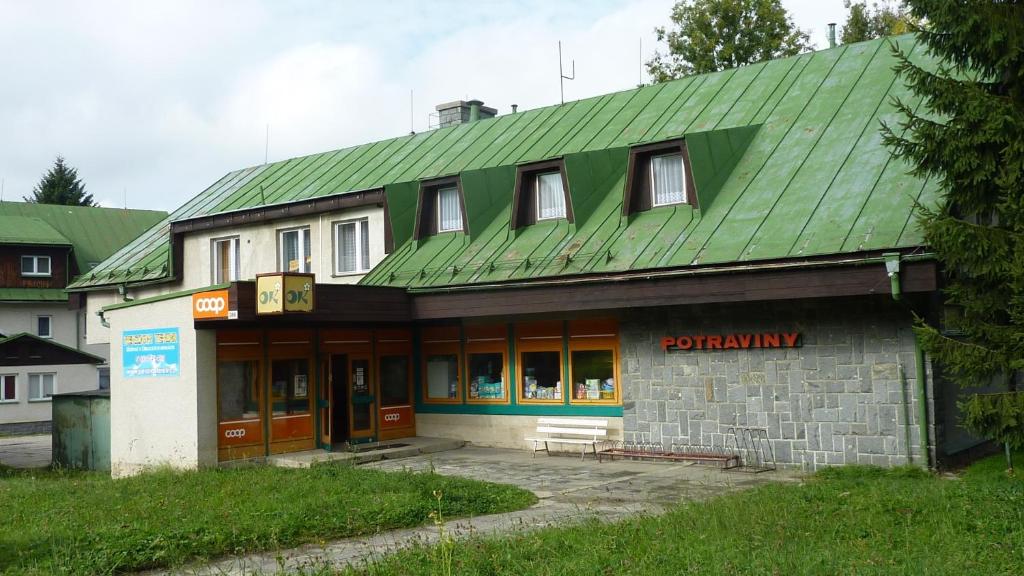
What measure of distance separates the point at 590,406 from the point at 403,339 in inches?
201

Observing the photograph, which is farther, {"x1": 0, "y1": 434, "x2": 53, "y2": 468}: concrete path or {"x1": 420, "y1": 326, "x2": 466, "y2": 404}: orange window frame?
{"x1": 0, "y1": 434, "x2": 53, "y2": 468}: concrete path

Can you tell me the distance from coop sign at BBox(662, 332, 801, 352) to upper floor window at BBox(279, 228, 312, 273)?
11012 millimetres

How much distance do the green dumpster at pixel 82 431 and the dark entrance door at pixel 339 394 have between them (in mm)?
4770

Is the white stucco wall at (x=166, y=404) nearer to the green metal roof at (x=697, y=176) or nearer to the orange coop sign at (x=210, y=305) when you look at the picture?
the orange coop sign at (x=210, y=305)

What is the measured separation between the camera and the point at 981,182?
12.5m

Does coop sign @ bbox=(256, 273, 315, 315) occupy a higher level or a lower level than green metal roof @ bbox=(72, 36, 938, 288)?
lower

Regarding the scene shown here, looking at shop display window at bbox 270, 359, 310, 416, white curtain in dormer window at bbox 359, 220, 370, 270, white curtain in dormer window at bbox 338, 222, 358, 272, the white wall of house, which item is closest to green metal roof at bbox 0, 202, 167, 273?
the white wall of house

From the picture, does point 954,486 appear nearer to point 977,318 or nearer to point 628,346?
point 977,318

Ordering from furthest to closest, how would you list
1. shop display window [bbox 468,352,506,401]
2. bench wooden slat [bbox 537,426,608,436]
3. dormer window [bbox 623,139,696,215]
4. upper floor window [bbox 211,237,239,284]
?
upper floor window [bbox 211,237,239,284] < shop display window [bbox 468,352,506,401] < dormer window [bbox 623,139,696,215] < bench wooden slat [bbox 537,426,608,436]

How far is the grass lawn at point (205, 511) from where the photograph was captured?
33.3 ft

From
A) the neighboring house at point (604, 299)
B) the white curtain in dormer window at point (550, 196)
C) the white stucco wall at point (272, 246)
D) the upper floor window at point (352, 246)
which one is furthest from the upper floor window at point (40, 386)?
the white curtain in dormer window at point (550, 196)

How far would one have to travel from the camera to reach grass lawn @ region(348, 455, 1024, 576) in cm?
825

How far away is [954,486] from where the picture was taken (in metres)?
12.3

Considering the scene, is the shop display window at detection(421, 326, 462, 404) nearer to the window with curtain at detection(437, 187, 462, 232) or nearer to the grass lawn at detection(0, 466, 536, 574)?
the window with curtain at detection(437, 187, 462, 232)
